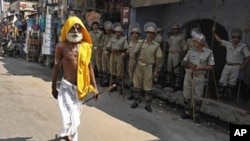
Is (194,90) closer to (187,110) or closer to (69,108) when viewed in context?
(187,110)

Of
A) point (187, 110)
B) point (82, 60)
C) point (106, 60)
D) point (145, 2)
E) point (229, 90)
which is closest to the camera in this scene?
point (82, 60)

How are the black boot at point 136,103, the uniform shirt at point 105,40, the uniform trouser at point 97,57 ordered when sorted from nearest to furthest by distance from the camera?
the black boot at point 136,103 → the uniform shirt at point 105,40 → the uniform trouser at point 97,57

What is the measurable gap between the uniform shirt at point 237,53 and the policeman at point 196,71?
0.89 meters

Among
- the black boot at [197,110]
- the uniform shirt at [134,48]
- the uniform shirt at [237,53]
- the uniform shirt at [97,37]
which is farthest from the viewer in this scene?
the uniform shirt at [97,37]

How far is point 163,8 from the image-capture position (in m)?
13.8

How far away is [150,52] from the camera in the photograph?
930 cm

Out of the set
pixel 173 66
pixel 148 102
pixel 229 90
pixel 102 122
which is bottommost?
pixel 102 122

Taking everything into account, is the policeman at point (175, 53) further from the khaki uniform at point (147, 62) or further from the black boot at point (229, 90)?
the black boot at point (229, 90)

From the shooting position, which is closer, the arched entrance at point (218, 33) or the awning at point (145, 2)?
the awning at point (145, 2)

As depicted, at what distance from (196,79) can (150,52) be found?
138cm

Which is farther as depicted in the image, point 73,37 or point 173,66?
point 173,66

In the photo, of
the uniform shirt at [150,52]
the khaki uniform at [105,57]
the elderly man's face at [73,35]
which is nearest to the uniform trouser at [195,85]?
the uniform shirt at [150,52]

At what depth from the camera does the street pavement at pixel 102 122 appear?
6.79 metres

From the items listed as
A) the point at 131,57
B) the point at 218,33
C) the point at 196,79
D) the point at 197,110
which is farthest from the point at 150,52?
the point at 218,33
